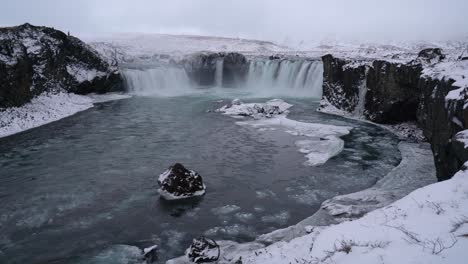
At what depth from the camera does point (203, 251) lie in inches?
318

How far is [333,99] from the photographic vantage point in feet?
93.1

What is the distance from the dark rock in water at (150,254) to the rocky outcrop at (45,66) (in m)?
20.3

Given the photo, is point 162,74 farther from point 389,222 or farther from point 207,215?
point 389,222

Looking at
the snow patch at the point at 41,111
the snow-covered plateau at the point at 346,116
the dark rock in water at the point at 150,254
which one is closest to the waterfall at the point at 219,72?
the snow-covered plateau at the point at 346,116

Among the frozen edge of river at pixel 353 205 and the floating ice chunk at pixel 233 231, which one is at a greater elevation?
the frozen edge of river at pixel 353 205

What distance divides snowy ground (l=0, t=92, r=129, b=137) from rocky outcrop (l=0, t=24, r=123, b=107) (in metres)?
0.61

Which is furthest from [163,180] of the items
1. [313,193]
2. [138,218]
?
[313,193]

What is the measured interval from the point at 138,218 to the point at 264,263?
5.04 m

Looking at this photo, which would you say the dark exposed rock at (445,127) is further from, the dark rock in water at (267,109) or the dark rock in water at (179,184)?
the dark rock in water at (267,109)

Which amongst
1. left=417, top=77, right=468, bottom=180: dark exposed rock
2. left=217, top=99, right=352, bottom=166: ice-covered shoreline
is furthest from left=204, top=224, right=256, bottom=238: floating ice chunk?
left=217, top=99, right=352, bottom=166: ice-covered shoreline

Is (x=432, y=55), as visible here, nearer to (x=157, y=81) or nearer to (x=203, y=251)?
(x=203, y=251)

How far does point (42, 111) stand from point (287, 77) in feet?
86.9

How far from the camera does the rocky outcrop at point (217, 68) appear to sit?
4838cm

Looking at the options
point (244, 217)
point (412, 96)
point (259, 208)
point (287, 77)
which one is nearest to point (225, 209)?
point (244, 217)
